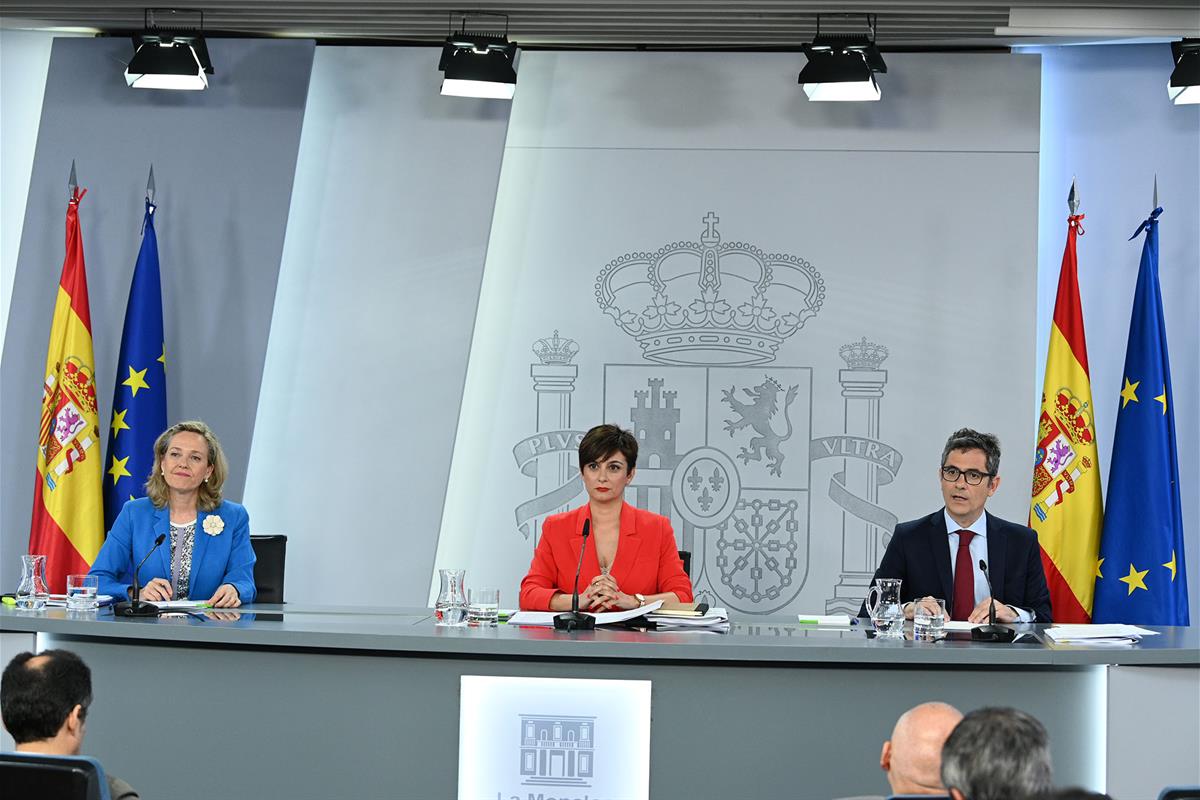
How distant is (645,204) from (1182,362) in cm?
240

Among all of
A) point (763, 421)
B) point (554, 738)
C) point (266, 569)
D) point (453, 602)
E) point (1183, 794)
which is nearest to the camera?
point (1183, 794)

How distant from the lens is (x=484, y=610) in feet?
11.3

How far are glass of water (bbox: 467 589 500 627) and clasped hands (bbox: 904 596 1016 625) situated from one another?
3.59 feet

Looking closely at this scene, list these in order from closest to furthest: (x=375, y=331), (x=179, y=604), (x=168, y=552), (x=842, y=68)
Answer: (x=179, y=604)
(x=168, y=552)
(x=842, y=68)
(x=375, y=331)

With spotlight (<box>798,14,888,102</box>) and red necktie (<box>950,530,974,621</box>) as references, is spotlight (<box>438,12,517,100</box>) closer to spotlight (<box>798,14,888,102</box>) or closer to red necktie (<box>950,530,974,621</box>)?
spotlight (<box>798,14,888,102</box>)

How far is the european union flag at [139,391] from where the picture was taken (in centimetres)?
541

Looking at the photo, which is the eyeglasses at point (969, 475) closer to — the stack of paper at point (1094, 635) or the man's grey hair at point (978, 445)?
the man's grey hair at point (978, 445)

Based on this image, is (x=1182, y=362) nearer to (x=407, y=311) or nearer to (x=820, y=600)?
(x=820, y=600)

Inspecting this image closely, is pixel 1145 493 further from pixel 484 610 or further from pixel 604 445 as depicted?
pixel 484 610

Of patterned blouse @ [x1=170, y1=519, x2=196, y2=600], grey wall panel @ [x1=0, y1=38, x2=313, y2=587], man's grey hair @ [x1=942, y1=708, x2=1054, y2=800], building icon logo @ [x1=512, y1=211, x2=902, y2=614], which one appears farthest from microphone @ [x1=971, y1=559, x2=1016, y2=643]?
grey wall panel @ [x1=0, y1=38, x2=313, y2=587]

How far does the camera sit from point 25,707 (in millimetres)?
2270

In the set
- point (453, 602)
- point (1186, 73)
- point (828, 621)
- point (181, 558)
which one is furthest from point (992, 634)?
point (1186, 73)

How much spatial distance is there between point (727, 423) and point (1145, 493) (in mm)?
1712

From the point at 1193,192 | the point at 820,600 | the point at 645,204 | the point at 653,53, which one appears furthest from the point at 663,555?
the point at 1193,192
